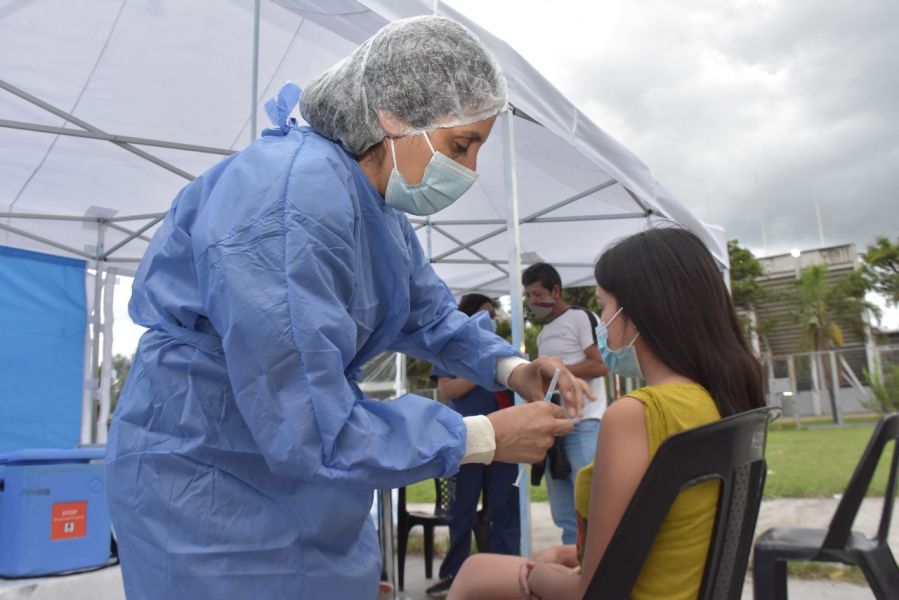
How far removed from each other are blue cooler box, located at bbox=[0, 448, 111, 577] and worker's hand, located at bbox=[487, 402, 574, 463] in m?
2.34

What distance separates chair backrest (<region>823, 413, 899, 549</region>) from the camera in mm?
1610

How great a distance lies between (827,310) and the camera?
31188mm

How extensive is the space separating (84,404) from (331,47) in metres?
4.12

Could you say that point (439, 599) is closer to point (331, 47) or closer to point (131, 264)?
point (331, 47)

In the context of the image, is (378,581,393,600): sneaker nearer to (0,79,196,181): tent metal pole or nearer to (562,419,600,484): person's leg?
(562,419,600,484): person's leg

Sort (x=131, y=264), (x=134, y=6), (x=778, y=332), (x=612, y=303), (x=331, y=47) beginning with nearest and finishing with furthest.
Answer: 1. (x=612, y=303)
2. (x=134, y=6)
3. (x=331, y=47)
4. (x=131, y=264)
5. (x=778, y=332)

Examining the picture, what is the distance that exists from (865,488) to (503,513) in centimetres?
267

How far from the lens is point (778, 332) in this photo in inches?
1453

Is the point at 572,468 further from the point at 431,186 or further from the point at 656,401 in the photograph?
the point at 431,186

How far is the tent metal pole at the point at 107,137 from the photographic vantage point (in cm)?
420

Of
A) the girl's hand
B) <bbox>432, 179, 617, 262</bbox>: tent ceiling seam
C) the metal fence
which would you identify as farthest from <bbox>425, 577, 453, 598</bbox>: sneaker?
the metal fence

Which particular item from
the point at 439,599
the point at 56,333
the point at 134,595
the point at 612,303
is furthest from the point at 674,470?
the point at 56,333

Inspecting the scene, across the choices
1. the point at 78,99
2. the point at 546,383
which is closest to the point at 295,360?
the point at 546,383

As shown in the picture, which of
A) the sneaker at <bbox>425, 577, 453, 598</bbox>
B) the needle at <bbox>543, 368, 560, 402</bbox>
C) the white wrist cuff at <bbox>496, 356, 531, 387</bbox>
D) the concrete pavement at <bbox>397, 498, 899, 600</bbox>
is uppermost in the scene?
the white wrist cuff at <bbox>496, 356, 531, 387</bbox>
